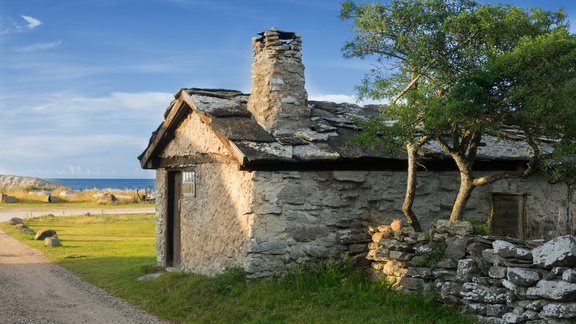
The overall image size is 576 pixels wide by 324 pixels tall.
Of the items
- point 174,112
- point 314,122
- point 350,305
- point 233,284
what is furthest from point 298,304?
point 174,112

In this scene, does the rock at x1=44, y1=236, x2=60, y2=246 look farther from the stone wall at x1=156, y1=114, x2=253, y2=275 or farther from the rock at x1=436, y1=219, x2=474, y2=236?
the rock at x1=436, y1=219, x2=474, y2=236

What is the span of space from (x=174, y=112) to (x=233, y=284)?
13.0 feet

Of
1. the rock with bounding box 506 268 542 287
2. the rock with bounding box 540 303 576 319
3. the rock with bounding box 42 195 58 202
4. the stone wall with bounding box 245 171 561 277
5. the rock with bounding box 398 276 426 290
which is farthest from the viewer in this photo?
the rock with bounding box 42 195 58 202

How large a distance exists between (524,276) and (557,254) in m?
0.44

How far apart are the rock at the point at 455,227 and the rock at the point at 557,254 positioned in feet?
3.18

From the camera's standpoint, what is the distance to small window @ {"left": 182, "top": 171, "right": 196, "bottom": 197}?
30.6ft

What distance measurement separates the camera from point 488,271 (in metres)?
5.96

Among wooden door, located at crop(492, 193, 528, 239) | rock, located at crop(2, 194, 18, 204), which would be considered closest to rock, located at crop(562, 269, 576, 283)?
wooden door, located at crop(492, 193, 528, 239)

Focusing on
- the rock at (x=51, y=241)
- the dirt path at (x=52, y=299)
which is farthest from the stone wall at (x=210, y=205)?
the rock at (x=51, y=241)

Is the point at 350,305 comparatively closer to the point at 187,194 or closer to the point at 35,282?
the point at 187,194

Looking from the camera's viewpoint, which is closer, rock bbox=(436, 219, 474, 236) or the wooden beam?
rock bbox=(436, 219, 474, 236)

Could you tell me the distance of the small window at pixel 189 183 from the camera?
9.34 m

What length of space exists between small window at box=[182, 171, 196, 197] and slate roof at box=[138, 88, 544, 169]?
1.15 metres

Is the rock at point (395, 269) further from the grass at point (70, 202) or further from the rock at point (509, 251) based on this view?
the grass at point (70, 202)
